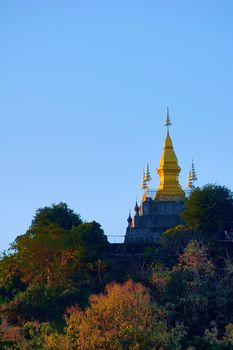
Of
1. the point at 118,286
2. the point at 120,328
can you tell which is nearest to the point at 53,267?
the point at 118,286

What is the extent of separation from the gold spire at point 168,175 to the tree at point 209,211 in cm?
912

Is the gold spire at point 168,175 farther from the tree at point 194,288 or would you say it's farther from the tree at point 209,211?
the tree at point 194,288

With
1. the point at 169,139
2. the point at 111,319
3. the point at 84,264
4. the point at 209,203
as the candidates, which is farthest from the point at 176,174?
the point at 111,319

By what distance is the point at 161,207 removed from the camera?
60.6 metres

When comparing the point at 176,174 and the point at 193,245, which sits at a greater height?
the point at 176,174

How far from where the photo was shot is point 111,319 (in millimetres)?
37281

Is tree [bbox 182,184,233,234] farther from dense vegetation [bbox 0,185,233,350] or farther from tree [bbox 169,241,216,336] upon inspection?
tree [bbox 169,241,216,336]

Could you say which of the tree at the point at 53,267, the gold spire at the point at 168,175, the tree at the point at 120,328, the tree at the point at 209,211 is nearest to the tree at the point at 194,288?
the tree at the point at 209,211

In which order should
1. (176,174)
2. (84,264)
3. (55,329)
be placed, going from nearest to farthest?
(55,329) < (84,264) < (176,174)

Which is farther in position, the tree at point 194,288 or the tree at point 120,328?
the tree at point 194,288

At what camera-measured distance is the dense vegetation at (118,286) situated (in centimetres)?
3744

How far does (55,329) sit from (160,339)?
6.50 metres

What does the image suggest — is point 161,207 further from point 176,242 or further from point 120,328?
point 120,328

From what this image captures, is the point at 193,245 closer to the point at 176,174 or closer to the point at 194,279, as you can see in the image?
the point at 194,279
